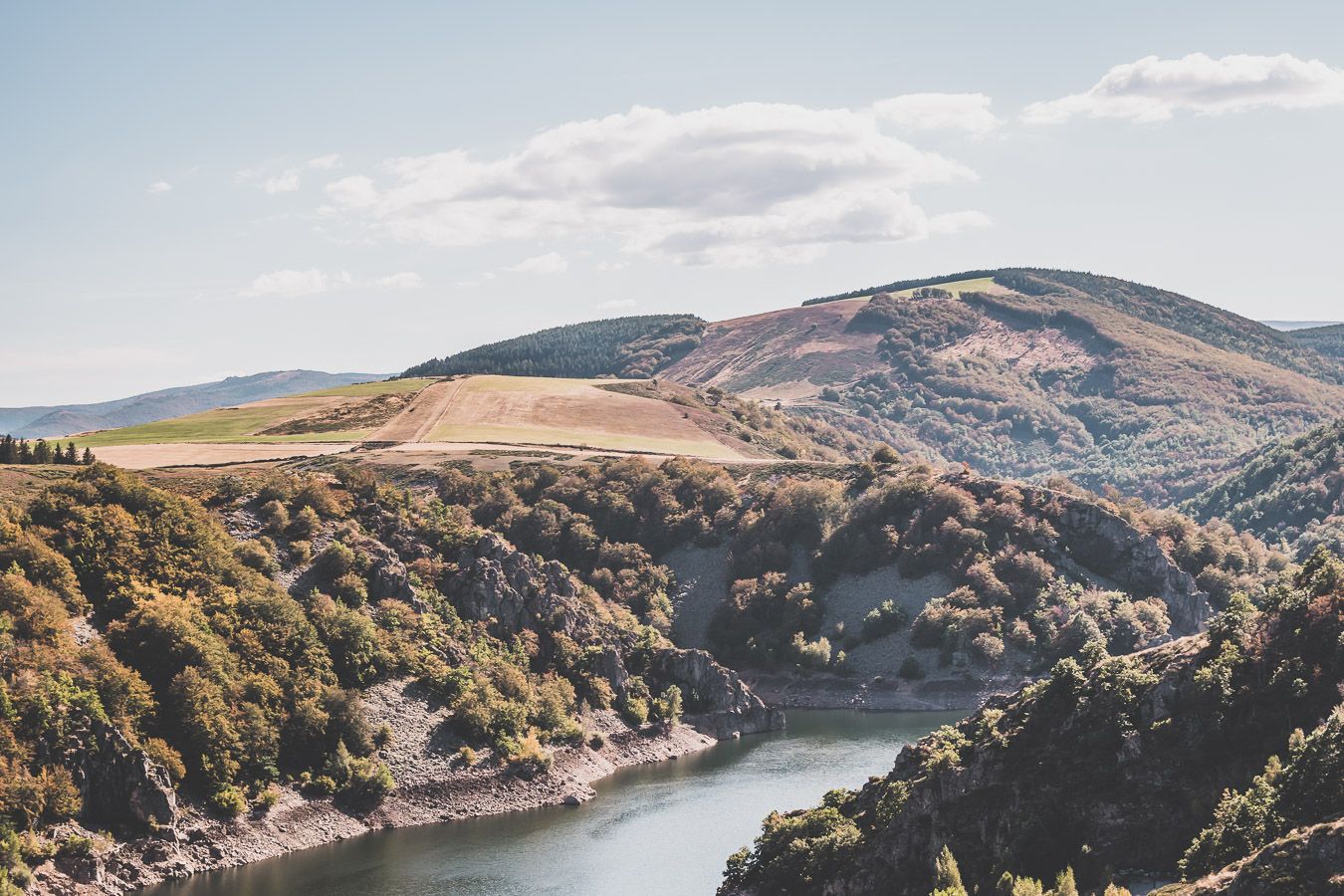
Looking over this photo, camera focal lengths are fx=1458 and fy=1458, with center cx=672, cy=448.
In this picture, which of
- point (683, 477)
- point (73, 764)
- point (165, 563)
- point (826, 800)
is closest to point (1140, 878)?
point (826, 800)

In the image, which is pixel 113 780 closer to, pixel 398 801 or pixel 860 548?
pixel 398 801

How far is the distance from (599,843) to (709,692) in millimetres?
41287

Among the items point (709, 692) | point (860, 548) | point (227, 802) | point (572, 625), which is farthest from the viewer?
point (860, 548)

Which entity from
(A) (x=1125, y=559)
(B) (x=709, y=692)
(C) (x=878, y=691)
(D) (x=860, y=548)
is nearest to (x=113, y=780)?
(B) (x=709, y=692)

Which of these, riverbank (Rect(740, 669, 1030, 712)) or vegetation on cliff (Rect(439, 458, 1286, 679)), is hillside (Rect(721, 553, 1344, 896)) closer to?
riverbank (Rect(740, 669, 1030, 712))

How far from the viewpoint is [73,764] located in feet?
277

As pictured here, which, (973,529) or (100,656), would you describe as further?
(973,529)

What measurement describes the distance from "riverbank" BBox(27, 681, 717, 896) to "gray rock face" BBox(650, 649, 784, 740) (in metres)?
5.33

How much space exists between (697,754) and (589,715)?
1016 centimetres

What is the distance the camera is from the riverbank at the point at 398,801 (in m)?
82.3

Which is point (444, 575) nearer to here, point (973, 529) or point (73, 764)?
point (73, 764)

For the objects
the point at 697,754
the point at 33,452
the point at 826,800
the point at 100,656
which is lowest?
the point at 697,754

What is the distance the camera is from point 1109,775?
2645 inches

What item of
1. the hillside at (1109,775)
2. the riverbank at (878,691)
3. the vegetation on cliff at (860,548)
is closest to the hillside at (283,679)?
the riverbank at (878,691)
